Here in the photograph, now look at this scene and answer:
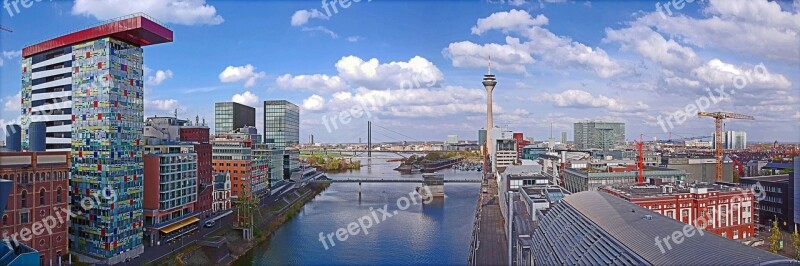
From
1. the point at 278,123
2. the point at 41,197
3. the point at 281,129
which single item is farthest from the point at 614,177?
the point at 278,123

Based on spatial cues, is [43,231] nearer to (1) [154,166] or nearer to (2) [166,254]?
(2) [166,254]

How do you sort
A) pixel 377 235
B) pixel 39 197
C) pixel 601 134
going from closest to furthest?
1. pixel 39 197
2. pixel 377 235
3. pixel 601 134

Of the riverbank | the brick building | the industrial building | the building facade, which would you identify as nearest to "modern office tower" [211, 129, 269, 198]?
the riverbank

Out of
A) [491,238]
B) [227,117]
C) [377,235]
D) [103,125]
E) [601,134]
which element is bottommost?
[377,235]

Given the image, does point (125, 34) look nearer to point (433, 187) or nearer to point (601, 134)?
point (433, 187)

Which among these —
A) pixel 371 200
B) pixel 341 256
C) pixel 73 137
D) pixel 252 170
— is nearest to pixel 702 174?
pixel 371 200

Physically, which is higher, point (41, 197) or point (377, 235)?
point (41, 197)

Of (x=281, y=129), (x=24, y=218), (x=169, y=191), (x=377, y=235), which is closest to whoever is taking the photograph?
(x=24, y=218)

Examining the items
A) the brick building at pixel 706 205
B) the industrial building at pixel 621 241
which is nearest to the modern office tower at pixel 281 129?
the brick building at pixel 706 205

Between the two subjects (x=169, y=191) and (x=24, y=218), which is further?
(x=169, y=191)

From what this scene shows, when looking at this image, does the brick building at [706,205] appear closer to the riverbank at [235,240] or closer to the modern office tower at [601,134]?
the riverbank at [235,240]

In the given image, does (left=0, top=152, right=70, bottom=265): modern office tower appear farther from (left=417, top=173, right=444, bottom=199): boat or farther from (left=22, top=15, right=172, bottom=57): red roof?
(left=417, top=173, right=444, bottom=199): boat
